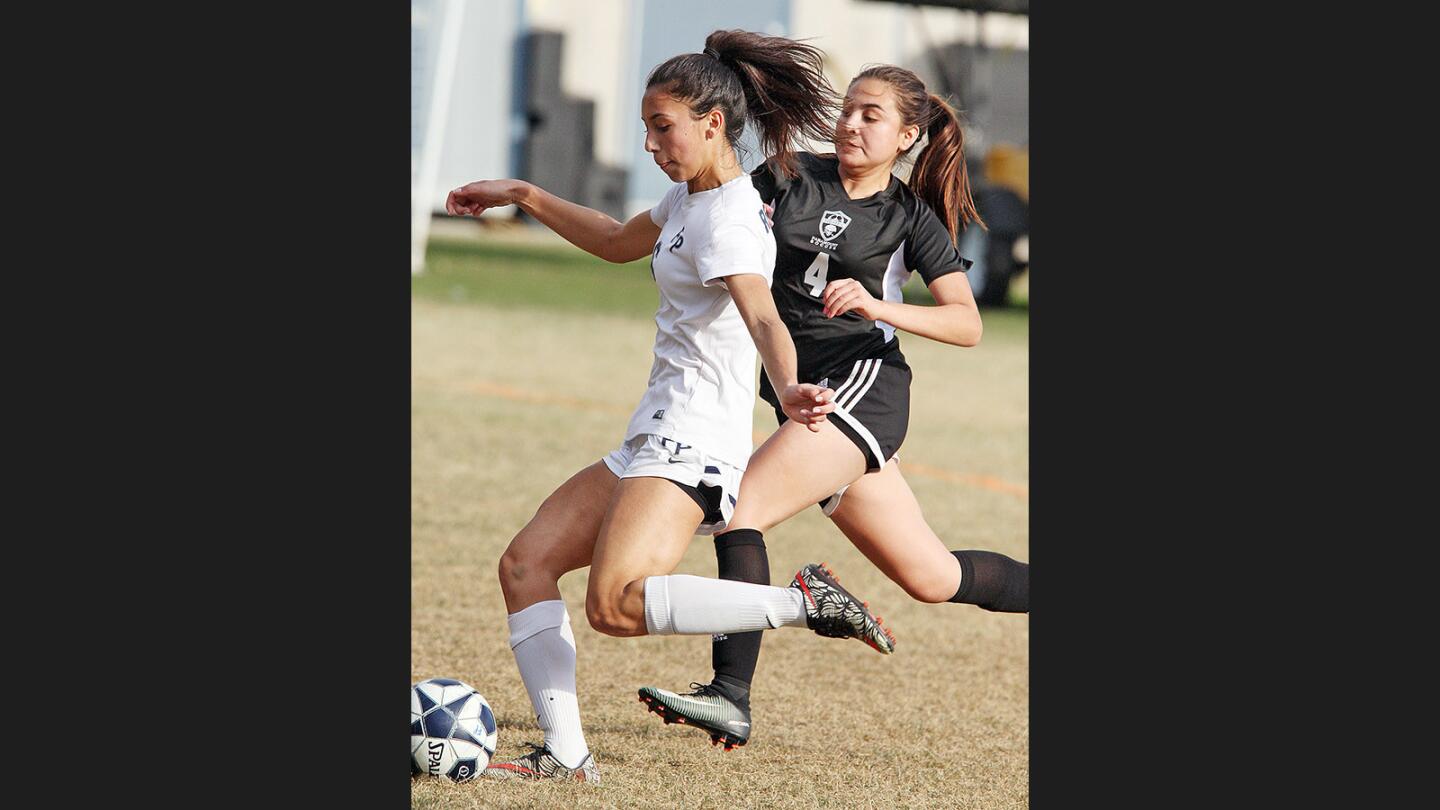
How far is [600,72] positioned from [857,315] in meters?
28.0

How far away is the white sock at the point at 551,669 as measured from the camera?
4484mm

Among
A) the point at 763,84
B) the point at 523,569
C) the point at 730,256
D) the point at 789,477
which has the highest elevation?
the point at 763,84

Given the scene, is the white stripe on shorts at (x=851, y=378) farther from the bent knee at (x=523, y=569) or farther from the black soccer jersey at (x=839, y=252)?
the bent knee at (x=523, y=569)

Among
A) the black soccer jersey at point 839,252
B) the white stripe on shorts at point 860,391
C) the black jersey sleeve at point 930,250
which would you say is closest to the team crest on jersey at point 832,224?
the black soccer jersey at point 839,252

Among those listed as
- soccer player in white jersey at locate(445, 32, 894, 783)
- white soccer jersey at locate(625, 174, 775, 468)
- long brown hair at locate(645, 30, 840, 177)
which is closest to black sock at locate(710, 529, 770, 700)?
soccer player in white jersey at locate(445, 32, 894, 783)

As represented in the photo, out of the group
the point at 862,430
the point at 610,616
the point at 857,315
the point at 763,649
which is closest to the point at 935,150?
the point at 857,315

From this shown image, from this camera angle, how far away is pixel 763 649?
6.57 m

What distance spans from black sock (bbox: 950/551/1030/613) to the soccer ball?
1554mm

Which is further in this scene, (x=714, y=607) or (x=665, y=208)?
(x=665, y=208)

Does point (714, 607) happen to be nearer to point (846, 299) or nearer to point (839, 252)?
point (846, 299)

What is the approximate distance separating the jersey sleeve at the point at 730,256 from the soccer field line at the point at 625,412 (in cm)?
629

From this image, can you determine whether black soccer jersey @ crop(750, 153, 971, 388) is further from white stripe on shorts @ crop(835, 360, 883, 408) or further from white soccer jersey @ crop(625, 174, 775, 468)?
white soccer jersey @ crop(625, 174, 775, 468)

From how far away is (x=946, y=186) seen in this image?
4812mm

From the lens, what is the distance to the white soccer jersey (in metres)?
4.20
